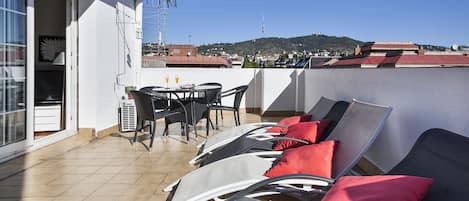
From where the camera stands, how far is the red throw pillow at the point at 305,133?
3.38 meters

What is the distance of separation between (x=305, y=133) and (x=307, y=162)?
888 millimetres

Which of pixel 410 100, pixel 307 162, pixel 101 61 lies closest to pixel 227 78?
pixel 101 61

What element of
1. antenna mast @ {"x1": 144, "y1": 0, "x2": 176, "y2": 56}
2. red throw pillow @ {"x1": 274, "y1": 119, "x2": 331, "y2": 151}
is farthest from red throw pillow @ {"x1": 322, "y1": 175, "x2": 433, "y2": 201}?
antenna mast @ {"x1": 144, "y1": 0, "x2": 176, "y2": 56}

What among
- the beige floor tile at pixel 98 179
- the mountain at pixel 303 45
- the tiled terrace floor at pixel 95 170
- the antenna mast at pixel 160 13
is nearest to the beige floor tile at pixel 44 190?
the tiled terrace floor at pixel 95 170

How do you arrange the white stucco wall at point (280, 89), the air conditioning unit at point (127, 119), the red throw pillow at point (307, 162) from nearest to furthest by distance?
the red throw pillow at point (307, 162) < the air conditioning unit at point (127, 119) < the white stucco wall at point (280, 89)

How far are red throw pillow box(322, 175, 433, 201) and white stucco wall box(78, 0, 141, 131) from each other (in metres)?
4.73

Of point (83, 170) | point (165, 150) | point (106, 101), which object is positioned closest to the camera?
point (83, 170)

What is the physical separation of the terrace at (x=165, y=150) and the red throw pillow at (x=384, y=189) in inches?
38.4

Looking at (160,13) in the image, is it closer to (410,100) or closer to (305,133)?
(305,133)

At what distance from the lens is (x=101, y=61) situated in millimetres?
5918

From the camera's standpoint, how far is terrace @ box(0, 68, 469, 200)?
2.66 meters

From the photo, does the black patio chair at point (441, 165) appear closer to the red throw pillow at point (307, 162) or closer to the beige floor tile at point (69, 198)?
the red throw pillow at point (307, 162)

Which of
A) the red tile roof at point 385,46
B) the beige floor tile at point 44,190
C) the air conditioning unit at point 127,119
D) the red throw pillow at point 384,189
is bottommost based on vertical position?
the beige floor tile at point 44,190

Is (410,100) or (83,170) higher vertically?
(410,100)
